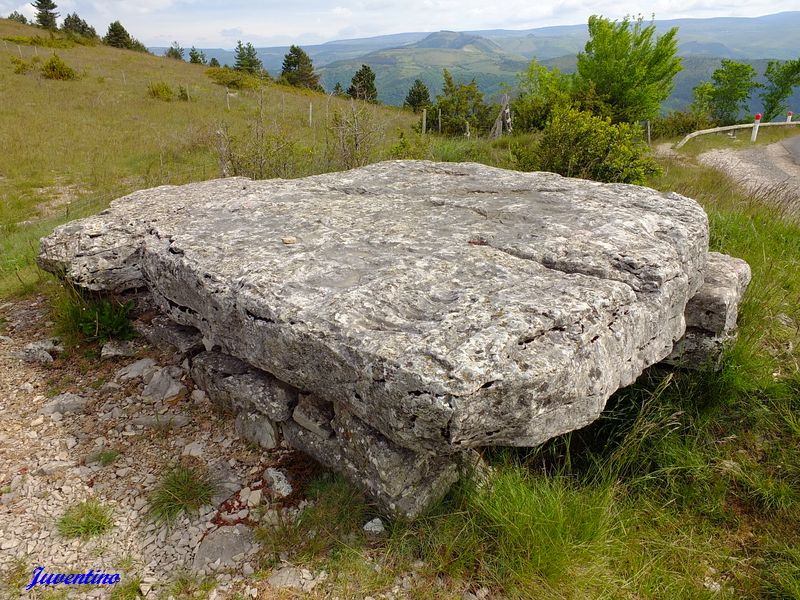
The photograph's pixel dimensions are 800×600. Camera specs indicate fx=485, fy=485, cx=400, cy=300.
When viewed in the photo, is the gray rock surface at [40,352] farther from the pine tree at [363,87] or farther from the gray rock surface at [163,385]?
the pine tree at [363,87]

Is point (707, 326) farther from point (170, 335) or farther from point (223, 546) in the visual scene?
point (170, 335)

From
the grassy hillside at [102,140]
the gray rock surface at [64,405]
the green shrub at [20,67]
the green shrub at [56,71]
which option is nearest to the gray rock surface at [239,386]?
the gray rock surface at [64,405]

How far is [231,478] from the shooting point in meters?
3.45

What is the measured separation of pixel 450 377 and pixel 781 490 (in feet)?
8.84

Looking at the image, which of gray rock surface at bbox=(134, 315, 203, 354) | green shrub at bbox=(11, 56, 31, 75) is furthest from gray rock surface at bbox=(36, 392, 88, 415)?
green shrub at bbox=(11, 56, 31, 75)

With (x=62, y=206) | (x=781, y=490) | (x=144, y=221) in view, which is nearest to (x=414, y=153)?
(x=144, y=221)

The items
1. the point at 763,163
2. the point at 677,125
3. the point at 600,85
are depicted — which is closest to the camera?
the point at 763,163

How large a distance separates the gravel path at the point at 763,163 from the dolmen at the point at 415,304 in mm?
8127

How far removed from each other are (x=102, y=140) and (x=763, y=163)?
911 inches

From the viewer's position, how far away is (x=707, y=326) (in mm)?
4055

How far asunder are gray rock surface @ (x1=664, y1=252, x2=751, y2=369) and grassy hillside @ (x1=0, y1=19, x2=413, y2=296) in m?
7.20

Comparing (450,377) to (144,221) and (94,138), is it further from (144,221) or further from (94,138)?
(94,138)

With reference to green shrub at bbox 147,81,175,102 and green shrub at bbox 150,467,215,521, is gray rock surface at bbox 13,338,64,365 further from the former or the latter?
green shrub at bbox 147,81,175,102

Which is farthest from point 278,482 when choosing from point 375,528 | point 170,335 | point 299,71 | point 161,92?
point 299,71
